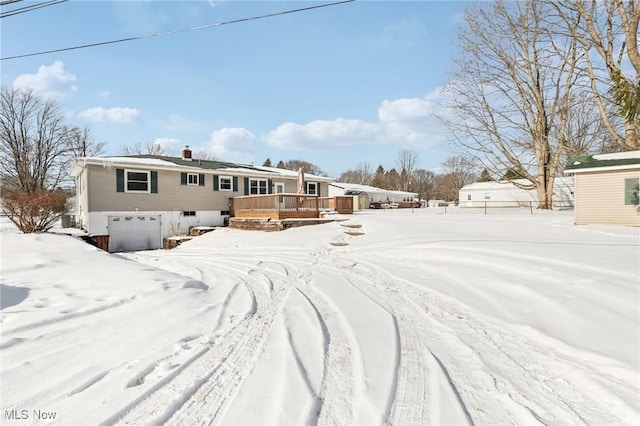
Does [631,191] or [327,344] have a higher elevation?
[631,191]

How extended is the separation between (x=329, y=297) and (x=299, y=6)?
6552mm

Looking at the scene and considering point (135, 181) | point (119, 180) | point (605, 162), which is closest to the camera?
point (605, 162)

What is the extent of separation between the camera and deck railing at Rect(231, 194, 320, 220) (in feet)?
51.0

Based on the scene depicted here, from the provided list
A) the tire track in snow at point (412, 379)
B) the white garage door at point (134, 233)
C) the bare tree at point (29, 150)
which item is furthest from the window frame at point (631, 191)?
the bare tree at point (29, 150)

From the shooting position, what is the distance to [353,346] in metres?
3.18

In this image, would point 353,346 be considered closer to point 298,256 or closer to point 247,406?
point 247,406

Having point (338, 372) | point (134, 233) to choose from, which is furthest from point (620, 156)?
point (134, 233)

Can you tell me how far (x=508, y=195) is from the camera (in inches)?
1572

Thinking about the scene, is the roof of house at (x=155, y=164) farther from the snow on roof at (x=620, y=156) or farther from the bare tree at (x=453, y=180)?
the bare tree at (x=453, y=180)

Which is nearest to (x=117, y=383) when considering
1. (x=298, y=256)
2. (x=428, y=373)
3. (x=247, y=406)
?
(x=247, y=406)

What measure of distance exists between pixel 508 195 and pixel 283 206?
3521 cm

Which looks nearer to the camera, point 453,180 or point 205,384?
point 205,384

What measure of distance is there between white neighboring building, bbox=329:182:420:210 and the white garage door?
20345 mm

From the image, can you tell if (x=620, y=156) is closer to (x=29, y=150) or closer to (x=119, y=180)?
(x=119, y=180)
